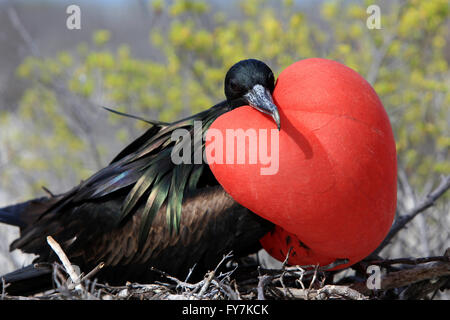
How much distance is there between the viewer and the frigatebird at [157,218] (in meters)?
2.37

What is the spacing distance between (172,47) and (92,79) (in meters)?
1.18

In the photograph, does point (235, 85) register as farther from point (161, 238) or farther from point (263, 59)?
point (263, 59)

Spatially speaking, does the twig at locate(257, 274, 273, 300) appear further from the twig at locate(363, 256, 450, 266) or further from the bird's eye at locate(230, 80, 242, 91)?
the bird's eye at locate(230, 80, 242, 91)

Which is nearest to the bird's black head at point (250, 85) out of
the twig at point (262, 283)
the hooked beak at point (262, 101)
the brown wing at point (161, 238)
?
the hooked beak at point (262, 101)

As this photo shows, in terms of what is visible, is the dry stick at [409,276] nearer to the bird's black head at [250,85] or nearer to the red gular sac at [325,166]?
the red gular sac at [325,166]

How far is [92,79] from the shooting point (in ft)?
19.9

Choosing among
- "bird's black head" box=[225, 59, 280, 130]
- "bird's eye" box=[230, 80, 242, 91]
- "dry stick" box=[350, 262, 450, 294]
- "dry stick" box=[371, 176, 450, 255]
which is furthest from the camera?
"dry stick" box=[371, 176, 450, 255]

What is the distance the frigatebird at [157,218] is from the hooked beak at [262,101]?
3 centimetres

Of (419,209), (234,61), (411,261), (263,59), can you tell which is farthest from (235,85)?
(234,61)

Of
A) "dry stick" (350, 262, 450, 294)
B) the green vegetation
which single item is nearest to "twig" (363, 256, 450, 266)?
"dry stick" (350, 262, 450, 294)

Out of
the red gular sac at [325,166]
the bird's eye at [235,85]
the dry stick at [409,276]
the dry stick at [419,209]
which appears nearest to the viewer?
the red gular sac at [325,166]

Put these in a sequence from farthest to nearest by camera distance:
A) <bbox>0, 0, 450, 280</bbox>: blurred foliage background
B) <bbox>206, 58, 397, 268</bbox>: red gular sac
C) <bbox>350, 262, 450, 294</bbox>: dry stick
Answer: <bbox>0, 0, 450, 280</bbox>: blurred foliage background → <bbox>350, 262, 450, 294</bbox>: dry stick → <bbox>206, 58, 397, 268</bbox>: red gular sac

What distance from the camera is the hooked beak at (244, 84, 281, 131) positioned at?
6.66 feet
